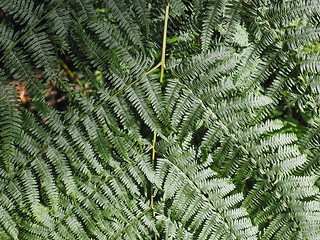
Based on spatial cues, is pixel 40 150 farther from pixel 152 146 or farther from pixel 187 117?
pixel 187 117

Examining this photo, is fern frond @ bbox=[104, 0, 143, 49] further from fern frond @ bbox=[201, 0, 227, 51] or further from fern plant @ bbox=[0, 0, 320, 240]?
fern frond @ bbox=[201, 0, 227, 51]

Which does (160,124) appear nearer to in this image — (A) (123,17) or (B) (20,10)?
(A) (123,17)

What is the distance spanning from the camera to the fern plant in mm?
1494

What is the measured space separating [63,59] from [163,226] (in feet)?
6.37

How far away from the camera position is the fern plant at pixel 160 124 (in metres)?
1.49

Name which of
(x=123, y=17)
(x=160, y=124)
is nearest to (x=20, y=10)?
(x=123, y=17)

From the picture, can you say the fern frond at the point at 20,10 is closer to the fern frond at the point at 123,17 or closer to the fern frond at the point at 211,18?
the fern frond at the point at 123,17

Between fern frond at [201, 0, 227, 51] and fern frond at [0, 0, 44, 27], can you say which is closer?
fern frond at [0, 0, 44, 27]

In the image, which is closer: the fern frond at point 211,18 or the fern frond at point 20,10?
the fern frond at point 20,10

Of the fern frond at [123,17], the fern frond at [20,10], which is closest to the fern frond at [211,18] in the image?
the fern frond at [123,17]

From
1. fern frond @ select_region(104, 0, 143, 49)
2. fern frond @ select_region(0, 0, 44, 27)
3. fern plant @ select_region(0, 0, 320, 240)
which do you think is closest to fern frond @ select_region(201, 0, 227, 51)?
fern plant @ select_region(0, 0, 320, 240)

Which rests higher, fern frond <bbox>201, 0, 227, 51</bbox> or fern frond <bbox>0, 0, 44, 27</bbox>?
fern frond <bbox>0, 0, 44, 27</bbox>

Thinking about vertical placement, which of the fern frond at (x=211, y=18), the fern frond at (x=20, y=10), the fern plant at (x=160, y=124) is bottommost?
the fern plant at (x=160, y=124)

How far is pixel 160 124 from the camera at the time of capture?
1642 mm
